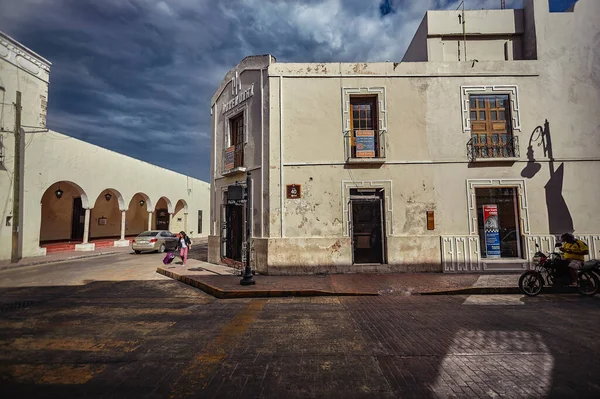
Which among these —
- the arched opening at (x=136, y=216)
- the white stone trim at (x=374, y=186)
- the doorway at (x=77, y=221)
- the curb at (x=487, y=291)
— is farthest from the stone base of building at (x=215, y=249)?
the arched opening at (x=136, y=216)

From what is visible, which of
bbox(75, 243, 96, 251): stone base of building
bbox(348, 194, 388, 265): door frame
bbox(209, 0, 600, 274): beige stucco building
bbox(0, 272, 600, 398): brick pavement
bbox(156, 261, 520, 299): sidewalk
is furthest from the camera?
bbox(75, 243, 96, 251): stone base of building

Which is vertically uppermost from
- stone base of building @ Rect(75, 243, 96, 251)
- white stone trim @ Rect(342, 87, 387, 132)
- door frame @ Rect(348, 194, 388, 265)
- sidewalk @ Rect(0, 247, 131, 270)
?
white stone trim @ Rect(342, 87, 387, 132)

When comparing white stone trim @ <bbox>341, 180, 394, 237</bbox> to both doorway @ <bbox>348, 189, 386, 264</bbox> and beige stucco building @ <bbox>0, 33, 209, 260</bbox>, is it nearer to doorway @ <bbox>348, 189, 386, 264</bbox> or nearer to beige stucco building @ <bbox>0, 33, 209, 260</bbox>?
doorway @ <bbox>348, 189, 386, 264</bbox>

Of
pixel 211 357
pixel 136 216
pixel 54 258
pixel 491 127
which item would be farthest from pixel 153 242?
pixel 491 127

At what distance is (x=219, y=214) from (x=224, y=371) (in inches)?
403

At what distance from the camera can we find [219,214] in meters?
13.5

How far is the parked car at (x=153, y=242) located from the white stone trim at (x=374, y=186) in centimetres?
1336

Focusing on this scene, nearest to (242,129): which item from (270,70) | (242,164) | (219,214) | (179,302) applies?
(242,164)

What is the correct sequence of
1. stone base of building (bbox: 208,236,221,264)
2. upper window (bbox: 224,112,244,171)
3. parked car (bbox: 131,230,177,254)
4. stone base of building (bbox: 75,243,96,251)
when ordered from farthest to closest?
parked car (bbox: 131,230,177,254) < stone base of building (bbox: 75,243,96,251) < stone base of building (bbox: 208,236,221,264) < upper window (bbox: 224,112,244,171)

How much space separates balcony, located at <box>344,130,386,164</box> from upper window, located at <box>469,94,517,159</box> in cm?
331

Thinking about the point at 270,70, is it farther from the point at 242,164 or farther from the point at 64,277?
the point at 64,277

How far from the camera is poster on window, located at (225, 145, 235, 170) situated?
504 inches

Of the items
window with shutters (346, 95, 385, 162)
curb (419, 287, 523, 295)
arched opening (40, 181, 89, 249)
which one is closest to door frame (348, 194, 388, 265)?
window with shutters (346, 95, 385, 162)

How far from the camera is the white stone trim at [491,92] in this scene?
11.0 meters
